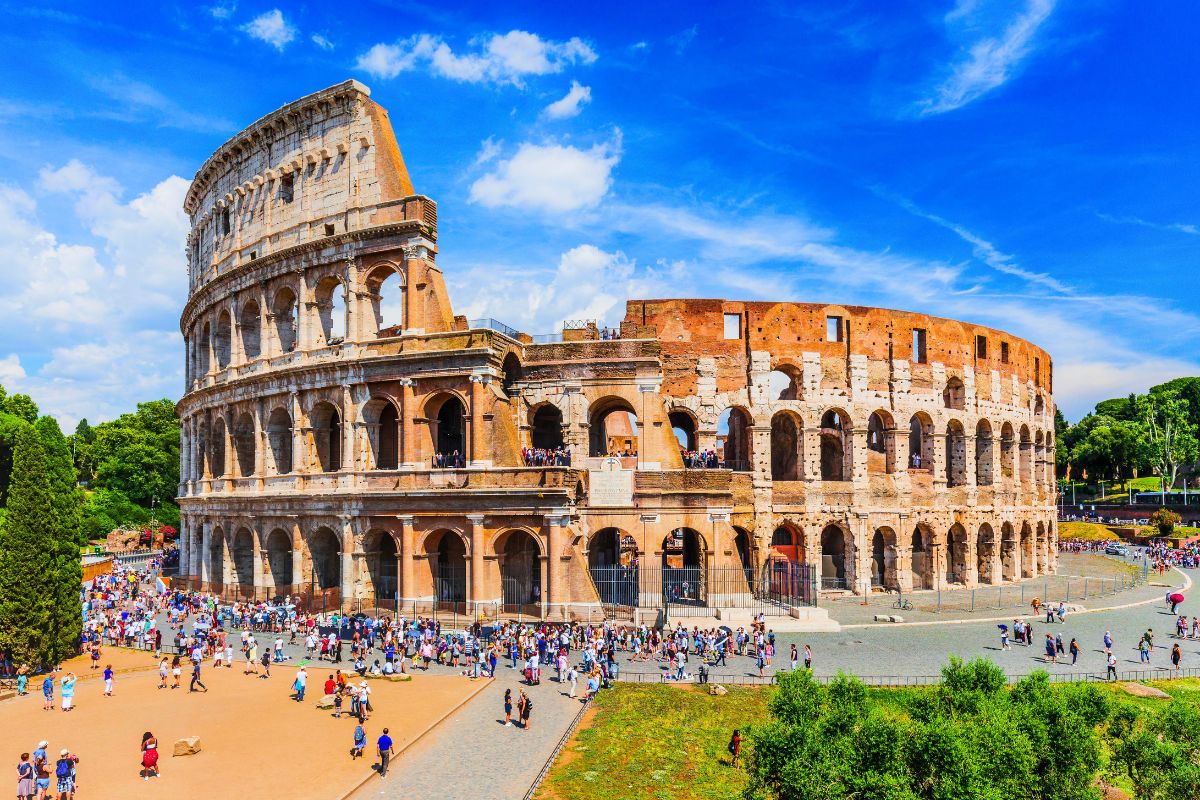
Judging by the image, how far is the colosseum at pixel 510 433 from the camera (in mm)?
33469

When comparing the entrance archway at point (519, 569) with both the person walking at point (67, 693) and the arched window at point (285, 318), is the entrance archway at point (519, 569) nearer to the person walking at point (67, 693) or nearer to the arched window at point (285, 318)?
the arched window at point (285, 318)

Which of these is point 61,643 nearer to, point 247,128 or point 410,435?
point 410,435

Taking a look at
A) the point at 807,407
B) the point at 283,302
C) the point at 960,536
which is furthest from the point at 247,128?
the point at 960,536

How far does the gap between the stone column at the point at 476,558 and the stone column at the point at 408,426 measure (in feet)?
12.6

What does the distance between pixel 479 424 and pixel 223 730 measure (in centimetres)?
1523

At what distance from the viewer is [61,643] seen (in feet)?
90.9

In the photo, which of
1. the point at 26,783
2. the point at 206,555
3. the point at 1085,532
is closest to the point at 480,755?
the point at 26,783

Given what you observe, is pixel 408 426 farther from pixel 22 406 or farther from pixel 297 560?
pixel 22 406

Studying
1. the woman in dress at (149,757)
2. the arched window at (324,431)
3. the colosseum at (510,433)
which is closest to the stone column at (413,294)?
the colosseum at (510,433)

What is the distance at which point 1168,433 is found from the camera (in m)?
87.1

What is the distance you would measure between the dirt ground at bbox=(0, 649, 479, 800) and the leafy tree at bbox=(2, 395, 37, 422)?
57.4m

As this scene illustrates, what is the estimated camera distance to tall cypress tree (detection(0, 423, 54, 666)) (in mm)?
26797

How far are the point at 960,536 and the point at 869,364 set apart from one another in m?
11.9

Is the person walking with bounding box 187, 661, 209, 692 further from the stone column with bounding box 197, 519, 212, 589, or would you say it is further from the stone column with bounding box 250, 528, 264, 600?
the stone column with bounding box 197, 519, 212, 589
